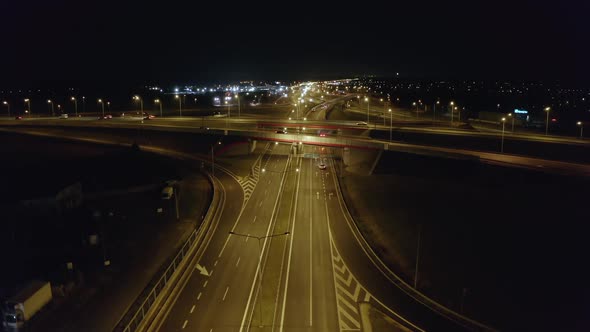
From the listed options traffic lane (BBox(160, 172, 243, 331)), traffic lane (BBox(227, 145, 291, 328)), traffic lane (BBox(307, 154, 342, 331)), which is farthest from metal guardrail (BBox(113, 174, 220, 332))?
traffic lane (BBox(307, 154, 342, 331))

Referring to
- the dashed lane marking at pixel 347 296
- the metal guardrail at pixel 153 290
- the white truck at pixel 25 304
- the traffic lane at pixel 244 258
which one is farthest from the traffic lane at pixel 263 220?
the white truck at pixel 25 304

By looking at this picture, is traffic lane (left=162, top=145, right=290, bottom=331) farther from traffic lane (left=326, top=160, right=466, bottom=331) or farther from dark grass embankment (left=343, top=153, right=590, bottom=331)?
dark grass embankment (left=343, top=153, right=590, bottom=331)

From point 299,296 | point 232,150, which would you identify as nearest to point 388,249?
point 299,296

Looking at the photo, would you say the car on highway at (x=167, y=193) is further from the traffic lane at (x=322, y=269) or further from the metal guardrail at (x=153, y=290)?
the traffic lane at (x=322, y=269)

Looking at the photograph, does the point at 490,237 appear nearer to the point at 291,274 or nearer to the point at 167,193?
the point at 291,274

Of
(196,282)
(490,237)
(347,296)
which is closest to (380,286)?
(347,296)

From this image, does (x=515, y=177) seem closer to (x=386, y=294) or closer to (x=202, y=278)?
(x=386, y=294)
